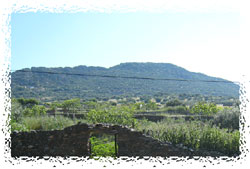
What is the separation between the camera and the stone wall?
8062mm

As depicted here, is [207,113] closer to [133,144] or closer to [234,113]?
[234,113]

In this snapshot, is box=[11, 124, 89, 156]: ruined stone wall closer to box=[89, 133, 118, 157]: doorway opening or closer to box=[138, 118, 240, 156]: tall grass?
box=[89, 133, 118, 157]: doorway opening

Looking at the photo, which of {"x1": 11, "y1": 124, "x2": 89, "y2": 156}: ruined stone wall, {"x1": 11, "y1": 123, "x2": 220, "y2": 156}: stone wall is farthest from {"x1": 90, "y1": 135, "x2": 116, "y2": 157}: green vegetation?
{"x1": 11, "y1": 124, "x2": 89, "y2": 156}: ruined stone wall

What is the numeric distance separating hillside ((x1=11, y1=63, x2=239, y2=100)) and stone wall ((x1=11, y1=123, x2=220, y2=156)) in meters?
23.6

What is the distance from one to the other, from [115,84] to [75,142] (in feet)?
115

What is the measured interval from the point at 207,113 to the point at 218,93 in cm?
2756

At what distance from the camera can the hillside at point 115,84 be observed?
34812 mm

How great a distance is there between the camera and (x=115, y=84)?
142 ft

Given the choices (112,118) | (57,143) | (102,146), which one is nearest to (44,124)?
(112,118)

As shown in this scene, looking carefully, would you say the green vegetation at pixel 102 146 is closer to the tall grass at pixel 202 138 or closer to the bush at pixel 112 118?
the bush at pixel 112 118

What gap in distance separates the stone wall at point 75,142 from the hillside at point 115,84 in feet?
77.5

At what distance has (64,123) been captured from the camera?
11.3 m

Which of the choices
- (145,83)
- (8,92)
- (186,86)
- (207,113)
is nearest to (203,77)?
(186,86)

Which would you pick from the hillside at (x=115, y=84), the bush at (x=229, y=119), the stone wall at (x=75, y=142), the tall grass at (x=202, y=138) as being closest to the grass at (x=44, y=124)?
the stone wall at (x=75, y=142)
